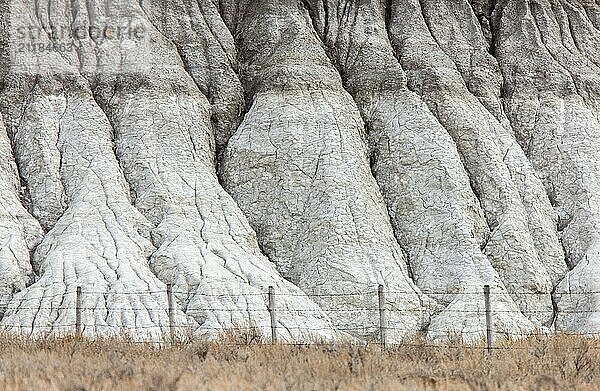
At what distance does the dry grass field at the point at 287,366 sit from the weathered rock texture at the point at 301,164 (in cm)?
930

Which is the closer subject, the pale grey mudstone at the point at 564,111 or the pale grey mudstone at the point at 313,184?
the pale grey mudstone at the point at 313,184

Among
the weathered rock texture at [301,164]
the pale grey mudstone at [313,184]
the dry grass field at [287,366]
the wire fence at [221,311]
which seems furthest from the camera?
the pale grey mudstone at [313,184]

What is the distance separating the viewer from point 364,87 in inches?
1356

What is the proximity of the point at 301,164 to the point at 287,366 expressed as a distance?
2005cm

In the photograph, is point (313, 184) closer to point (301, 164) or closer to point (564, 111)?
point (301, 164)

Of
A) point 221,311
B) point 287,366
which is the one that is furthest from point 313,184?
point 287,366

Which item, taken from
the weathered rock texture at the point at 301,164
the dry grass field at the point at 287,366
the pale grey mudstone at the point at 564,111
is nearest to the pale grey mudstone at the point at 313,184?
the weathered rock texture at the point at 301,164

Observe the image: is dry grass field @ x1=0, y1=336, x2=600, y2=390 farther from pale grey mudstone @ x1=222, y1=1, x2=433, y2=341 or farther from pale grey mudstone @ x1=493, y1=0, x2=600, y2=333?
pale grey mudstone @ x1=493, y1=0, x2=600, y2=333

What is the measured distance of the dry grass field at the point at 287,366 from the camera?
9.62 metres

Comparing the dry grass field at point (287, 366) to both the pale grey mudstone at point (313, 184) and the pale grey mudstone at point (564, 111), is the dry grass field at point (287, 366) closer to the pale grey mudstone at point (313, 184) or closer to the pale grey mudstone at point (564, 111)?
the pale grey mudstone at point (313, 184)

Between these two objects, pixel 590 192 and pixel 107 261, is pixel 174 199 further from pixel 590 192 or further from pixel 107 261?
pixel 590 192

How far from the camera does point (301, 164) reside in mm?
30844

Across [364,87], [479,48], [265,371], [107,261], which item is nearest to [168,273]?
[107,261]

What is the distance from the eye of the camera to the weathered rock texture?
25.7m
